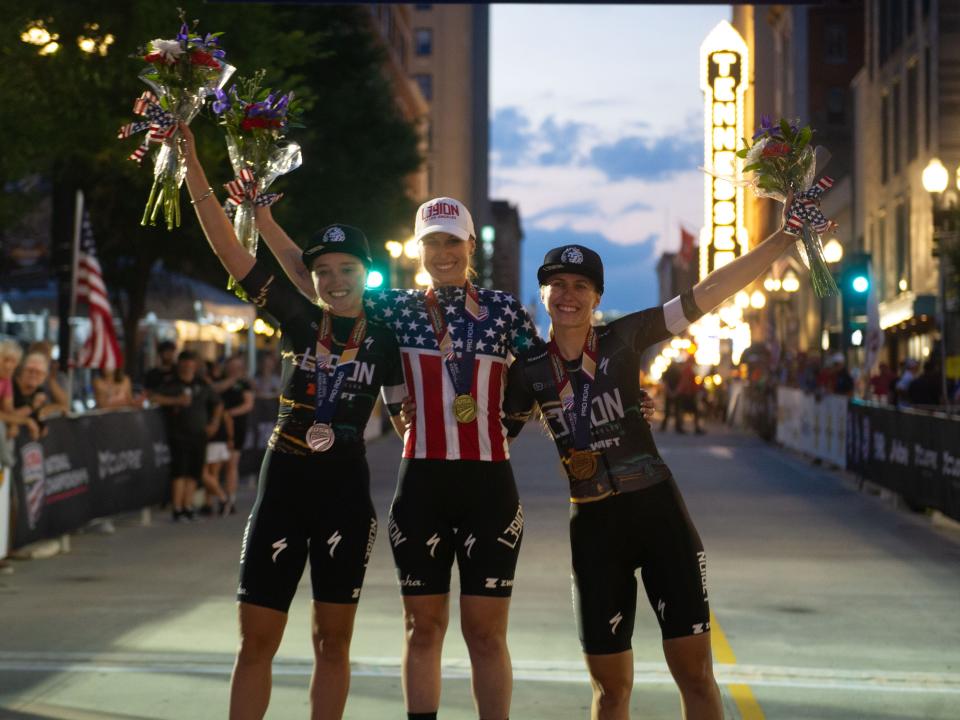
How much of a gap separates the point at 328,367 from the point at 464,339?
505mm

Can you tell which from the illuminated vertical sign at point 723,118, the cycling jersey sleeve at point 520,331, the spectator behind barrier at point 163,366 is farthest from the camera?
the illuminated vertical sign at point 723,118

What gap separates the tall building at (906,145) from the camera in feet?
133

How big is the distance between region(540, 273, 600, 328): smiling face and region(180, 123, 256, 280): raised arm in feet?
3.74

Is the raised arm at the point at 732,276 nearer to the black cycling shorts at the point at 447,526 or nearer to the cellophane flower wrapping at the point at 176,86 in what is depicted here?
the black cycling shorts at the point at 447,526

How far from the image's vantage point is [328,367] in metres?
5.92

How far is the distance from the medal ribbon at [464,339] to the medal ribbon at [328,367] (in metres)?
0.27

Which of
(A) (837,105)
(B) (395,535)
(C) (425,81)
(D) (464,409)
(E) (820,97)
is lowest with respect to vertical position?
(B) (395,535)

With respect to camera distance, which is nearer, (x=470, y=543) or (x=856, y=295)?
(x=470, y=543)

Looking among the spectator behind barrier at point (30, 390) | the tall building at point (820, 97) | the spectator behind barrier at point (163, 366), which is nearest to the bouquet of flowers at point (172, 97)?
the spectator behind barrier at point (30, 390)

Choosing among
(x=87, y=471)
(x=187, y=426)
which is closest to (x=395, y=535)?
(x=87, y=471)

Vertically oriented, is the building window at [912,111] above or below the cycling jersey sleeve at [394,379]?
above

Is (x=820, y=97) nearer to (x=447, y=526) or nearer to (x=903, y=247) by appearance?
(x=903, y=247)

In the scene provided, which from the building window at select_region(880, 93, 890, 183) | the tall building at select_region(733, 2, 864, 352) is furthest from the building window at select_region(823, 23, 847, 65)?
the building window at select_region(880, 93, 890, 183)

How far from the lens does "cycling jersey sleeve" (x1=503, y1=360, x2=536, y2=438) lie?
232 inches
